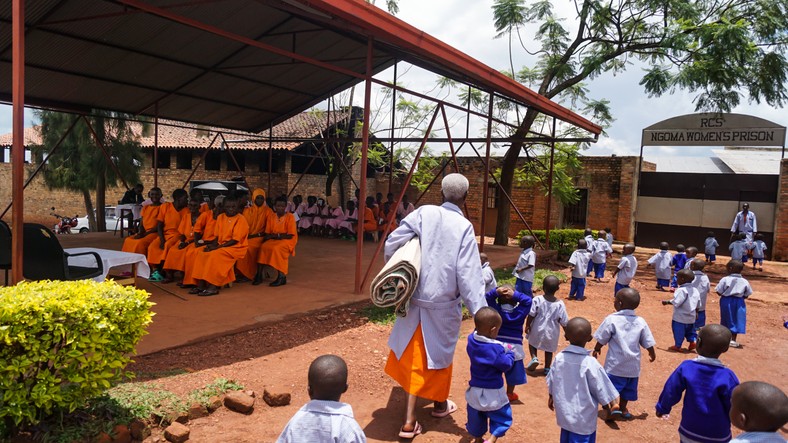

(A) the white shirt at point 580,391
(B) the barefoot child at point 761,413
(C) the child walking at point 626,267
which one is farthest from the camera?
(C) the child walking at point 626,267

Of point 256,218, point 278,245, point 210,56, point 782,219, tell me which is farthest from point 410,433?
point 782,219

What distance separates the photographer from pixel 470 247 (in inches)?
139

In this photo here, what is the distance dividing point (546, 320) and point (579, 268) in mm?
4272

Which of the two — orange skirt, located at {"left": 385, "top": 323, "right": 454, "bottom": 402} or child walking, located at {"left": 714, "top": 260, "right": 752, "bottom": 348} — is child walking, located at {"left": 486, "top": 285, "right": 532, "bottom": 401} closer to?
orange skirt, located at {"left": 385, "top": 323, "right": 454, "bottom": 402}

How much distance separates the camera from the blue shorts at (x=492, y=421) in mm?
3197

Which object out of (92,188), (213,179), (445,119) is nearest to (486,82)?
(445,119)

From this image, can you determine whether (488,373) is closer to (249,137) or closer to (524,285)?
(524,285)

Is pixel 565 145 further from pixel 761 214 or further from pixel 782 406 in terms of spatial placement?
pixel 782 406

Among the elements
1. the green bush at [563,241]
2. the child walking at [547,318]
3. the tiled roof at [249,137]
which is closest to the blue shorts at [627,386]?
the child walking at [547,318]

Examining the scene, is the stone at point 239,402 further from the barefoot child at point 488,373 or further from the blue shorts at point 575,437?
the blue shorts at point 575,437

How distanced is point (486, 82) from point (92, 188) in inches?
588

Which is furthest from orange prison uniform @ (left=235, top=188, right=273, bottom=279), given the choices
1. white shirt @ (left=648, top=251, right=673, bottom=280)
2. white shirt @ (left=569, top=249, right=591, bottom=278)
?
white shirt @ (left=648, top=251, right=673, bottom=280)

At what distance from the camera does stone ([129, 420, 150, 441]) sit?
324 cm

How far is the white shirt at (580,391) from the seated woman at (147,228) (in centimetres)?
615
